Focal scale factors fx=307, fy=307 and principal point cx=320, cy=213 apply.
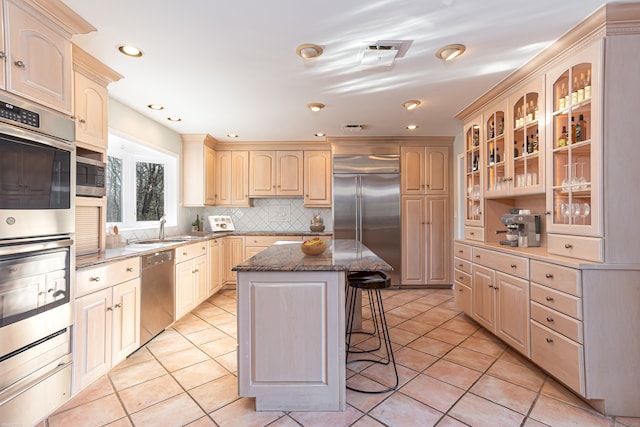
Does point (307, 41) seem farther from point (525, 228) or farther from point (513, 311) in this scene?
point (513, 311)

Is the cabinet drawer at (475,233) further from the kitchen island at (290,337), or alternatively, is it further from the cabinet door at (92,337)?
the cabinet door at (92,337)

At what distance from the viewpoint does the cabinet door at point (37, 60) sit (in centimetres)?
153

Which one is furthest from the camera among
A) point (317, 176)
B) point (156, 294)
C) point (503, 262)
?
point (317, 176)

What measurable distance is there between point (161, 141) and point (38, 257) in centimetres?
264

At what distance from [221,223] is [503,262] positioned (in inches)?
156

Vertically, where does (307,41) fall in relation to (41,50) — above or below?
above

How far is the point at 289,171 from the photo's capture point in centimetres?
498

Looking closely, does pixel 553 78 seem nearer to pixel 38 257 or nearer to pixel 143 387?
pixel 38 257

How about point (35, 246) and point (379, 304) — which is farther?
point (379, 304)

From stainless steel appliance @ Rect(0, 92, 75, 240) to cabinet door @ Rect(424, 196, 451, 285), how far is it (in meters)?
4.30

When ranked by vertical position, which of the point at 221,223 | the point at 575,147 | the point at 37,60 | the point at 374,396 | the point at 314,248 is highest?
the point at 37,60

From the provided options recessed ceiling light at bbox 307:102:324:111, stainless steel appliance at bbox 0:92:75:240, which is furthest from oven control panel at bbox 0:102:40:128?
recessed ceiling light at bbox 307:102:324:111

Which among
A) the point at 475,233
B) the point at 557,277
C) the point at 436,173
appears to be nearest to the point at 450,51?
the point at 557,277

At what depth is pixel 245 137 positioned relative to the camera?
470cm
